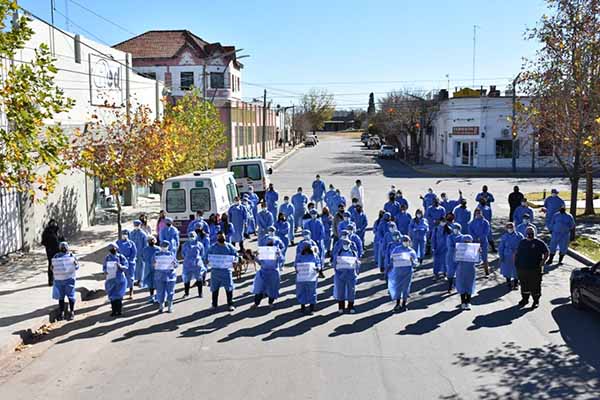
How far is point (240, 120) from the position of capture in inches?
2253

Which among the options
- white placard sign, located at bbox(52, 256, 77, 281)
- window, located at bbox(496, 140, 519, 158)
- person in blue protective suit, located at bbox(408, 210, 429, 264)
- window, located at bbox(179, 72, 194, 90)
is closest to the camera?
white placard sign, located at bbox(52, 256, 77, 281)

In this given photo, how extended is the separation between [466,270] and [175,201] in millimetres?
8740

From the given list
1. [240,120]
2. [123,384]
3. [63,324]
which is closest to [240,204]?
[63,324]

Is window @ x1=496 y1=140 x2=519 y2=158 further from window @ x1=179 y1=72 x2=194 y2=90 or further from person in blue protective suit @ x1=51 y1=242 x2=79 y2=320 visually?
person in blue protective suit @ x1=51 y1=242 x2=79 y2=320

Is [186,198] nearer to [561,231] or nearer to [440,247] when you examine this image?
[440,247]

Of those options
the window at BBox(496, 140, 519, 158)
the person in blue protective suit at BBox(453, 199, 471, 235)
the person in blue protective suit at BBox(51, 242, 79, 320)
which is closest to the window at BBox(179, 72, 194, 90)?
the window at BBox(496, 140, 519, 158)

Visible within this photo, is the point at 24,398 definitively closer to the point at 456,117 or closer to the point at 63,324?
the point at 63,324

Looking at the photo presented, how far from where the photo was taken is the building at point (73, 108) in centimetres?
1784

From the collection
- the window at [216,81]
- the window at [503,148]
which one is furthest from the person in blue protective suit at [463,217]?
the window at [216,81]

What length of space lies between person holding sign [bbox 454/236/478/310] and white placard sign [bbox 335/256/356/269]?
216 cm

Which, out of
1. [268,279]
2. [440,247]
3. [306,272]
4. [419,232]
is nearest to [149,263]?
[268,279]

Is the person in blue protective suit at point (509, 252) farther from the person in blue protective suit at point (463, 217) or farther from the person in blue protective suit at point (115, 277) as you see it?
the person in blue protective suit at point (115, 277)

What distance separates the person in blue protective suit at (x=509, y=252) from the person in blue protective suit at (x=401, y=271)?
2.61m

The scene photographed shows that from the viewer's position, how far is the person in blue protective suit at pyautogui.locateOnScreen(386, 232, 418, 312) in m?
12.3
